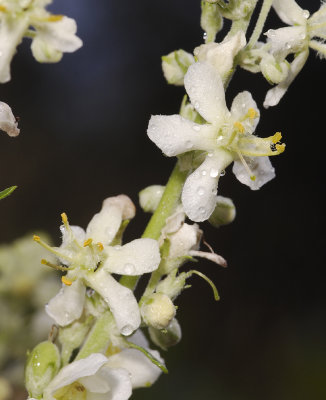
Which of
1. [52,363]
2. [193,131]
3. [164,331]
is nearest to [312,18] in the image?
[193,131]

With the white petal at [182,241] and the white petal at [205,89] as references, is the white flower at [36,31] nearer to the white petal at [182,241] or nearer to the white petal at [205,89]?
the white petal at [205,89]

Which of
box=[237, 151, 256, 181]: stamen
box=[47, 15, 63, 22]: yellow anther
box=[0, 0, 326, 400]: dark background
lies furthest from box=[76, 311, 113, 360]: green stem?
box=[0, 0, 326, 400]: dark background

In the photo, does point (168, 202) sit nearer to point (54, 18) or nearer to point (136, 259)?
A: point (136, 259)

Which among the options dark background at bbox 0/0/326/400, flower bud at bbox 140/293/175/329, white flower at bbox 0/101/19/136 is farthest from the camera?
dark background at bbox 0/0/326/400

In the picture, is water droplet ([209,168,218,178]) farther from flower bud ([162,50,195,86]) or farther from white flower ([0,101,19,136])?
white flower ([0,101,19,136])

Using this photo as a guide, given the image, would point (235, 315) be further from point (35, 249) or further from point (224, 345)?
point (35, 249)
